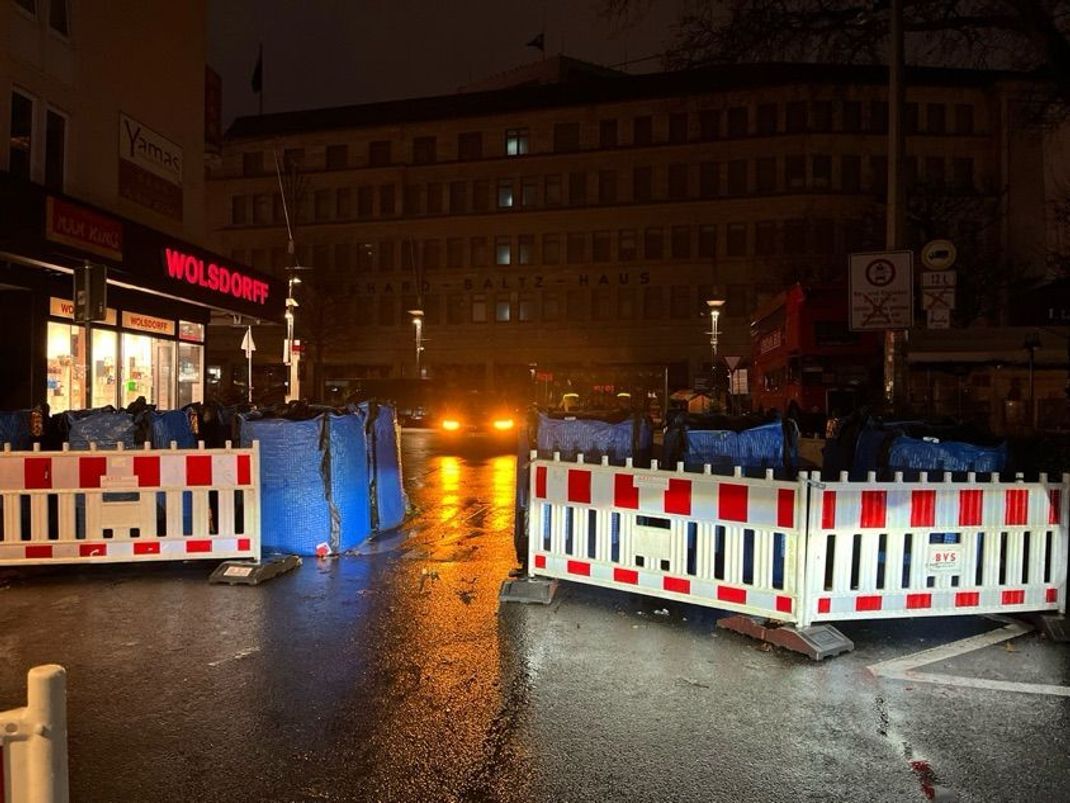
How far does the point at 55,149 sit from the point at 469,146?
44261 millimetres

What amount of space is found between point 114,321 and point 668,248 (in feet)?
135

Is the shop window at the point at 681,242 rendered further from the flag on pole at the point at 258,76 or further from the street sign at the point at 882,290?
the street sign at the point at 882,290

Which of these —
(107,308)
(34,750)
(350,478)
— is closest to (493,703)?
(34,750)

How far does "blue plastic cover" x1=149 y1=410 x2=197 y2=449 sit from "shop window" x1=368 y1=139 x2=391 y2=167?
5269cm

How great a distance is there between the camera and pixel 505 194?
187ft

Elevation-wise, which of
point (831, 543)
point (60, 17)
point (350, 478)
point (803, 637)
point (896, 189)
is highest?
point (60, 17)

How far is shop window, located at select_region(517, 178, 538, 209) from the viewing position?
5625 centimetres

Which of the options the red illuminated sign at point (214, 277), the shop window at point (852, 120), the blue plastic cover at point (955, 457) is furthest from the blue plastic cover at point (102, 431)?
the shop window at point (852, 120)

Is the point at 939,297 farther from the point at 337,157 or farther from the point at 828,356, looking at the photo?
the point at 337,157

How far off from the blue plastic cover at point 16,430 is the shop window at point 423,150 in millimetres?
52325

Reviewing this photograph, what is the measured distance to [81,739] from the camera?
407cm

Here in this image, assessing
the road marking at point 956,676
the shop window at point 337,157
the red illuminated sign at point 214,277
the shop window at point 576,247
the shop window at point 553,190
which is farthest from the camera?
the shop window at point 337,157

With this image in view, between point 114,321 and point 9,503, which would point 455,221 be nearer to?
point 114,321

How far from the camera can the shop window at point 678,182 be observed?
175ft
